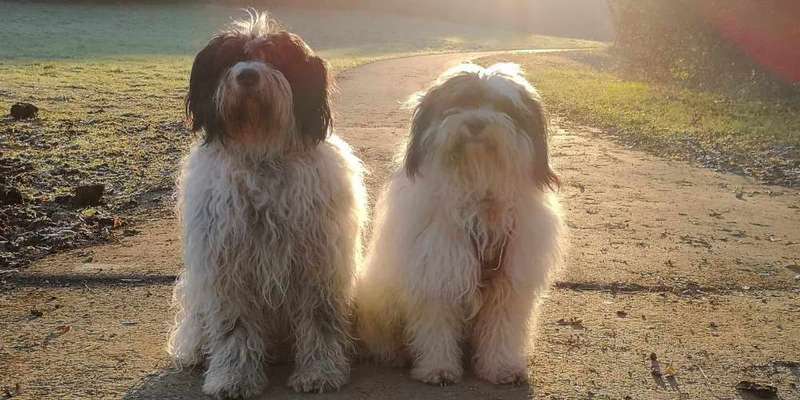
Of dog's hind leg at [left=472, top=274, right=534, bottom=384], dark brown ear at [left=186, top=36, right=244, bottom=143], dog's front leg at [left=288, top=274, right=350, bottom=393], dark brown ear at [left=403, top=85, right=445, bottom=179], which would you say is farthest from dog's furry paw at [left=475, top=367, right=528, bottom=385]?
dark brown ear at [left=186, top=36, right=244, bottom=143]

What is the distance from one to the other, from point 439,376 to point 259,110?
158 centimetres

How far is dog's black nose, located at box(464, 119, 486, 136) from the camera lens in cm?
355

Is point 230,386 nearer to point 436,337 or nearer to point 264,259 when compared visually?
point 264,259

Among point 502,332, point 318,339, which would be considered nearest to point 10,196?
point 318,339

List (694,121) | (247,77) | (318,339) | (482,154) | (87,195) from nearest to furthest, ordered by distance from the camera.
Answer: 1. (247,77)
2. (482,154)
3. (318,339)
4. (87,195)
5. (694,121)

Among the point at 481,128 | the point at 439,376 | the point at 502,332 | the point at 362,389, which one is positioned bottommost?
the point at 362,389

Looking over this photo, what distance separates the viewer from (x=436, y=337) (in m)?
3.88

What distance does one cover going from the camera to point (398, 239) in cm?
390

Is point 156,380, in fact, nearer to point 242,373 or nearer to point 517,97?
point 242,373

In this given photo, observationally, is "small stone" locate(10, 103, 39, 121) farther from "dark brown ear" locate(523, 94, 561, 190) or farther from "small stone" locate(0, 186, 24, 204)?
"dark brown ear" locate(523, 94, 561, 190)

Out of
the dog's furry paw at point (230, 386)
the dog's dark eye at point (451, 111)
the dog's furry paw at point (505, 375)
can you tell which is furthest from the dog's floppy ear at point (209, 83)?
the dog's furry paw at point (505, 375)

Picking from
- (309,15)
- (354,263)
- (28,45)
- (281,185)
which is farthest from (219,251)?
(309,15)

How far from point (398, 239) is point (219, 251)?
2.89 feet

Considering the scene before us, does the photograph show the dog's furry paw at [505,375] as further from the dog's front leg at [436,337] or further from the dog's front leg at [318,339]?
the dog's front leg at [318,339]
